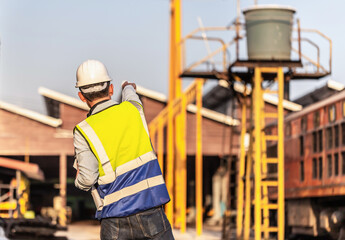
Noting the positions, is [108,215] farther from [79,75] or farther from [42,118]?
[42,118]

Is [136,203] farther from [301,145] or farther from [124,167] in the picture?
[301,145]

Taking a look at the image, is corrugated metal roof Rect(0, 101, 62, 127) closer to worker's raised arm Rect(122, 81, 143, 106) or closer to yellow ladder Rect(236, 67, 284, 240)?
yellow ladder Rect(236, 67, 284, 240)

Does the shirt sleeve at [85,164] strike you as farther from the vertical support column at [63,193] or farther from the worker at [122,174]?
the vertical support column at [63,193]

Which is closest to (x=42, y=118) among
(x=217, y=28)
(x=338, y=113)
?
(x=217, y=28)

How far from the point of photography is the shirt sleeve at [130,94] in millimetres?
4948

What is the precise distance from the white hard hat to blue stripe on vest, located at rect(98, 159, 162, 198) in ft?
1.81

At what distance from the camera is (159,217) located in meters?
4.66

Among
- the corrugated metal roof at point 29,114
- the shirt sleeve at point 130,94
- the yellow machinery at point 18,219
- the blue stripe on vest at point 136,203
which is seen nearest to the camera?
the blue stripe on vest at point 136,203

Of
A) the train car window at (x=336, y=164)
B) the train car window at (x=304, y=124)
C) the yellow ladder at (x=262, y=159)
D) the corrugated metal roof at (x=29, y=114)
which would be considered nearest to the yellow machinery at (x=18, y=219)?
the yellow ladder at (x=262, y=159)

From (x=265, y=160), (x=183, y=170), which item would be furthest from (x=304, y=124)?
(x=183, y=170)

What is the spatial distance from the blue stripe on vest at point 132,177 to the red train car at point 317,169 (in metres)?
12.5

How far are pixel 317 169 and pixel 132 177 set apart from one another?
1459 cm

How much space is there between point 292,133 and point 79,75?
668 inches

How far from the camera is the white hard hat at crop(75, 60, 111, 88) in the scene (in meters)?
4.69
